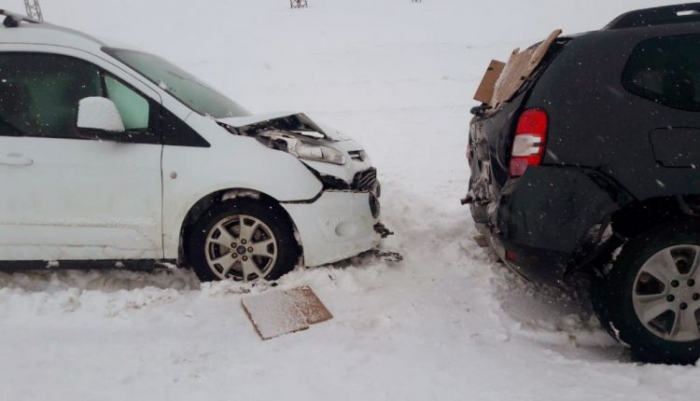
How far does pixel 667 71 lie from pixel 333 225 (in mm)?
2336

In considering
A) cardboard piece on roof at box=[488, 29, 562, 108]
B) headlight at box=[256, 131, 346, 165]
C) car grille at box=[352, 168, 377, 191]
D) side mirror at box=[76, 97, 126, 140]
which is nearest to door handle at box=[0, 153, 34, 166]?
side mirror at box=[76, 97, 126, 140]

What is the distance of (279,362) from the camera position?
2.79 metres

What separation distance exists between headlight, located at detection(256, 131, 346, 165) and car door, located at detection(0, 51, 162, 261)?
2.61ft

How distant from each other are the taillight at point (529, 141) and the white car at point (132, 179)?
4.49 ft

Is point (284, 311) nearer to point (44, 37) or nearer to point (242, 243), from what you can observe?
point (242, 243)

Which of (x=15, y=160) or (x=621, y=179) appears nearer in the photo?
(x=621, y=179)

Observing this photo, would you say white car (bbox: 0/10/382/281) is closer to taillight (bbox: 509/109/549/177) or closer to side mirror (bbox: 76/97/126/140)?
side mirror (bbox: 76/97/126/140)

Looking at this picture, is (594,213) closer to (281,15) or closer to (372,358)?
(372,358)

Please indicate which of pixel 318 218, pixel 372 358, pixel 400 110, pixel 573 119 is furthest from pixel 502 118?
pixel 400 110

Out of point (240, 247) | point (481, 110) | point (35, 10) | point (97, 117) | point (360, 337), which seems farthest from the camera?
point (35, 10)

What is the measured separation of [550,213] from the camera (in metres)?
2.75

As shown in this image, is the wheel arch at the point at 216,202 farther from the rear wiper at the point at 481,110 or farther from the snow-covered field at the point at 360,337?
the rear wiper at the point at 481,110

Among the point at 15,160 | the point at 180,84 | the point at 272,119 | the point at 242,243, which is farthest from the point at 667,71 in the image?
the point at 15,160

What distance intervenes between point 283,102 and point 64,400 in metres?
9.99
